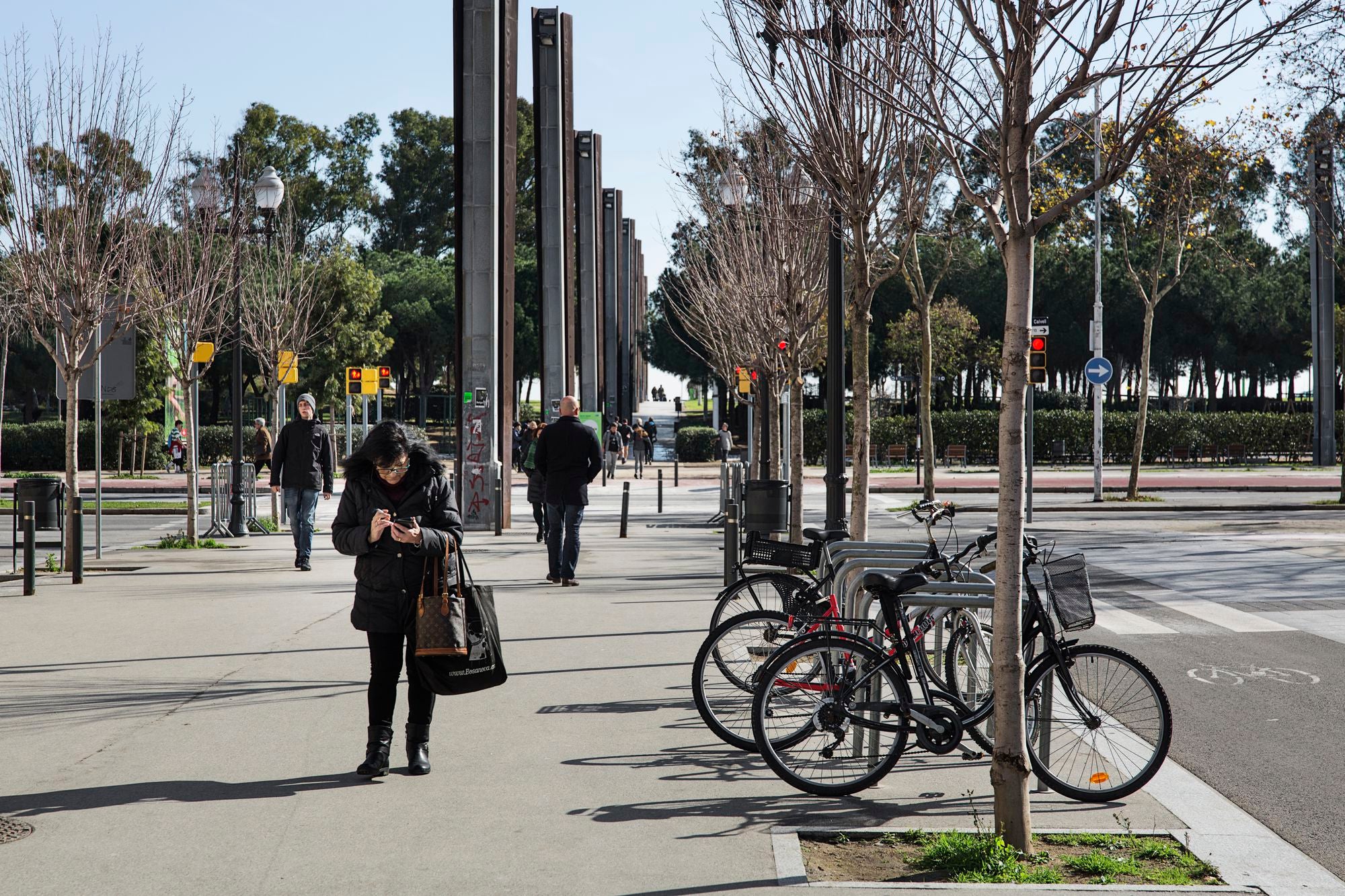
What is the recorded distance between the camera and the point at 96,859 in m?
4.49

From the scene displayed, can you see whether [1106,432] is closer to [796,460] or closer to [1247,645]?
[796,460]

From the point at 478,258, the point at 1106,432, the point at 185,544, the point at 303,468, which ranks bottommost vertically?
the point at 185,544

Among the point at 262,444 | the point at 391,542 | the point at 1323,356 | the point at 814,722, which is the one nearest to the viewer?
the point at 814,722

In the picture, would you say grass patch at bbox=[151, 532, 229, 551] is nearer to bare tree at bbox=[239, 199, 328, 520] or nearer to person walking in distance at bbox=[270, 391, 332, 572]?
bare tree at bbox=[239, 199, 328, 520]

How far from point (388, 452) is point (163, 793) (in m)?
1.69

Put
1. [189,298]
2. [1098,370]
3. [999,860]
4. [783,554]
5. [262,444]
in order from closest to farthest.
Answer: [999,860] < [783,554] < [189,298] < [262,444] < [1098,370]

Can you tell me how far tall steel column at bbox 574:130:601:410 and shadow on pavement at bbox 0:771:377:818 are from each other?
105ft

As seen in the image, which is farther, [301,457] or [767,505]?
[301,457]

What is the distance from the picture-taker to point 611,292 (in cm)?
5116

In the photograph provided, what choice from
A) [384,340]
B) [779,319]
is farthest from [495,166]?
[384,340]

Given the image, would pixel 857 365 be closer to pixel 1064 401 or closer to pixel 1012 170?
pixel 1012 170

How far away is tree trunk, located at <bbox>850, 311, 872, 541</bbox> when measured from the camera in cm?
965

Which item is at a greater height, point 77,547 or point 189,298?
point 189,298

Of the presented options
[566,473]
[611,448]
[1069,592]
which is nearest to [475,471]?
[566,473]
